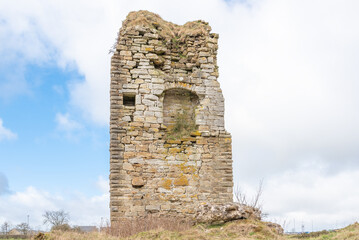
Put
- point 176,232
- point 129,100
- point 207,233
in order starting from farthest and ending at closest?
point 129,100 < point 207,233 < point 176,232

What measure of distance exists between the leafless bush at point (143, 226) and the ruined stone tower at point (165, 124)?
495 mm

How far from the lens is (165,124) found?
1223 centimetres

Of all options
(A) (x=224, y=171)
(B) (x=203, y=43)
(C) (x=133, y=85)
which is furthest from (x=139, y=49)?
(A) (x=224, y=171)

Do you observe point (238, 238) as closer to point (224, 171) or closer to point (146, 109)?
point (224, 171)

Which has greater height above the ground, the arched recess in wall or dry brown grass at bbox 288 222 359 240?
the arched recess in wall

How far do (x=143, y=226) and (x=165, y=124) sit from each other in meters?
3.26

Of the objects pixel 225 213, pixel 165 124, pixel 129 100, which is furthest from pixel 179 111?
pixel 225 213

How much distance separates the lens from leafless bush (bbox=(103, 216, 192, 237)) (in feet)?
32.0

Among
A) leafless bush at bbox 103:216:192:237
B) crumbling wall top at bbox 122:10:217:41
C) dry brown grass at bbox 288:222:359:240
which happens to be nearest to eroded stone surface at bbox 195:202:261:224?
leafless bush at bbox 103:216:192:237

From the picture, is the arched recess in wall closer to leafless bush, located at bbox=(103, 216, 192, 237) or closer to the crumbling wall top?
the crumbling wall top

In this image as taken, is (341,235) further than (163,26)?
No

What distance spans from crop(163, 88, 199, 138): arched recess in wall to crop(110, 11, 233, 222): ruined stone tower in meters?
0.03

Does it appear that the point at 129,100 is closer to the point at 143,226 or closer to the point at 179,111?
the point at 179,111

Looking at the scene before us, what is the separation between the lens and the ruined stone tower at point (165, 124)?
11.4 m
